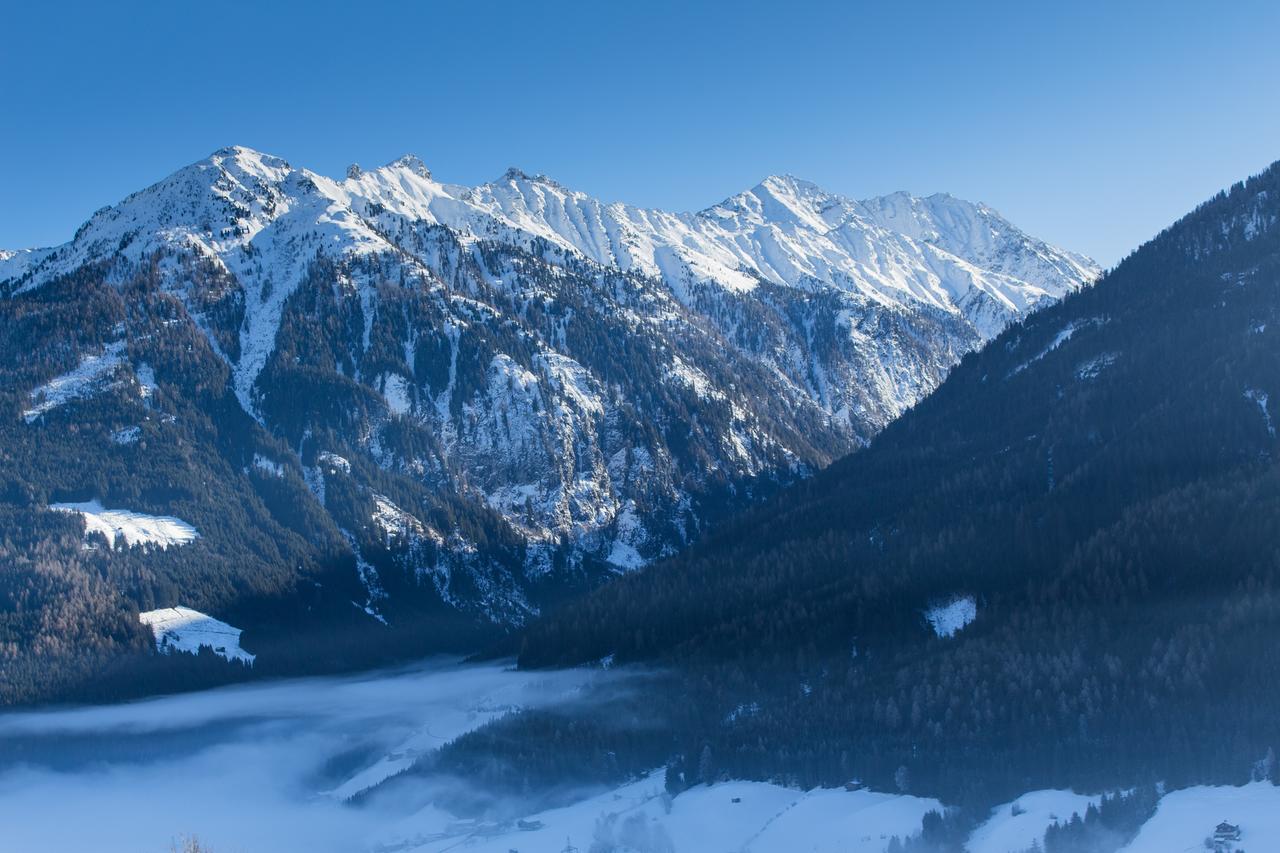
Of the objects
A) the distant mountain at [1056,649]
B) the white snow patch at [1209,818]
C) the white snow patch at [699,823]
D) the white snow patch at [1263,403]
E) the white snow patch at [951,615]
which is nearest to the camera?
the white snow patch at [1209,818]

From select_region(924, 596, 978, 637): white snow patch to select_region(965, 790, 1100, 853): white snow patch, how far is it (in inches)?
1868

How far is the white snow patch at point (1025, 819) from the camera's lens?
411ft

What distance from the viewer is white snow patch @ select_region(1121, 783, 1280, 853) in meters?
113

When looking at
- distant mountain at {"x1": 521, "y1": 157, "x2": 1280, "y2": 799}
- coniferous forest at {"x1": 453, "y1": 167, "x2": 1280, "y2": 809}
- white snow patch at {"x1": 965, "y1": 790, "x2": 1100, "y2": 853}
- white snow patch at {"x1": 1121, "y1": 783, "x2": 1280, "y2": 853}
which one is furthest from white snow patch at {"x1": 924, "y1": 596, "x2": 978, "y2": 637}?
white snow patch at {"x1": 1121, "y1": 783, "x2": 1280, "y2": 853}

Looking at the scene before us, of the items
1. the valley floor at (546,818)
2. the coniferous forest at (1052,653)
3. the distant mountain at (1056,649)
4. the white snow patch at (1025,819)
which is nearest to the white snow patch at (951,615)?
the distant mountain at (1056,649)

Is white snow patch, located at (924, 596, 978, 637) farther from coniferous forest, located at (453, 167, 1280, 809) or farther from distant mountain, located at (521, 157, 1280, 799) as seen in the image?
coniferous forest, located at (453, 167, 1280, 809)

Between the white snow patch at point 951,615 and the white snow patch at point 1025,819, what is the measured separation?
47459mm

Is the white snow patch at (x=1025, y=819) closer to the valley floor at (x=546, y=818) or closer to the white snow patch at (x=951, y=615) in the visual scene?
the valley floor at (x=546, y=818)

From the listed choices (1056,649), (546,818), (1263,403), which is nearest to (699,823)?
(546,818)

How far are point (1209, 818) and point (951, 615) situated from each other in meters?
67.4

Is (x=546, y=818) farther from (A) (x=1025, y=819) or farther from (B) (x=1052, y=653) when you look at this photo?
(B) (x=1052, y=653)

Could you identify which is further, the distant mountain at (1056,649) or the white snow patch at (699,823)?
the white snow patch at (699,823)

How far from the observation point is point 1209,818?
116688mm

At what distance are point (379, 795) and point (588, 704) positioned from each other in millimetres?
33075
